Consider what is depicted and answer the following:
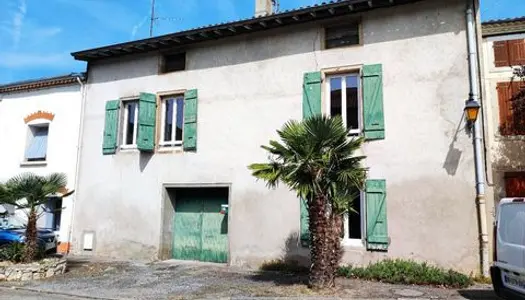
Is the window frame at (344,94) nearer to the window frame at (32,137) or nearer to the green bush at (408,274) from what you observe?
the green bush at (408,274)

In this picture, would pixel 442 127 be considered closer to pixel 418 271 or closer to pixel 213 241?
pixel 418 271

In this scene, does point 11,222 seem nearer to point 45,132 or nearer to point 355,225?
point 45,132

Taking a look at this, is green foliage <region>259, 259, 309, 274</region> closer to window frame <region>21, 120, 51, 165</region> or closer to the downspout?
Result: the downspout

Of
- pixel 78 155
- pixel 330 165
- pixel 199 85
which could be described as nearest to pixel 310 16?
pixel 199 85

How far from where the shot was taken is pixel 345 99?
1069 cm

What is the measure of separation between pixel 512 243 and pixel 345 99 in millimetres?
5438

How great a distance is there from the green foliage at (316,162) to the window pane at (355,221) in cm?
240

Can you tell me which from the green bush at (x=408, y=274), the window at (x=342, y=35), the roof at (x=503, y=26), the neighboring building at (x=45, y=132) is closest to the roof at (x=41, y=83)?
the neighboring building at (x=45, y=132)

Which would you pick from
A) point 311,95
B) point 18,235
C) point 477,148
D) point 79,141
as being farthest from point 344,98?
point 18,235

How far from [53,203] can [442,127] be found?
473 inches

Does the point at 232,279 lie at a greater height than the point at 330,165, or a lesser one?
lesser

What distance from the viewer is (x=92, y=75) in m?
13.9

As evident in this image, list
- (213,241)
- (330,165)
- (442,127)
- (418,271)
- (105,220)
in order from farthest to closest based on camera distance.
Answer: (105,220)
(213,241)
(442,127)
(418,271)
(330,165)

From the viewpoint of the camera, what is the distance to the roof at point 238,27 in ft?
34.3
